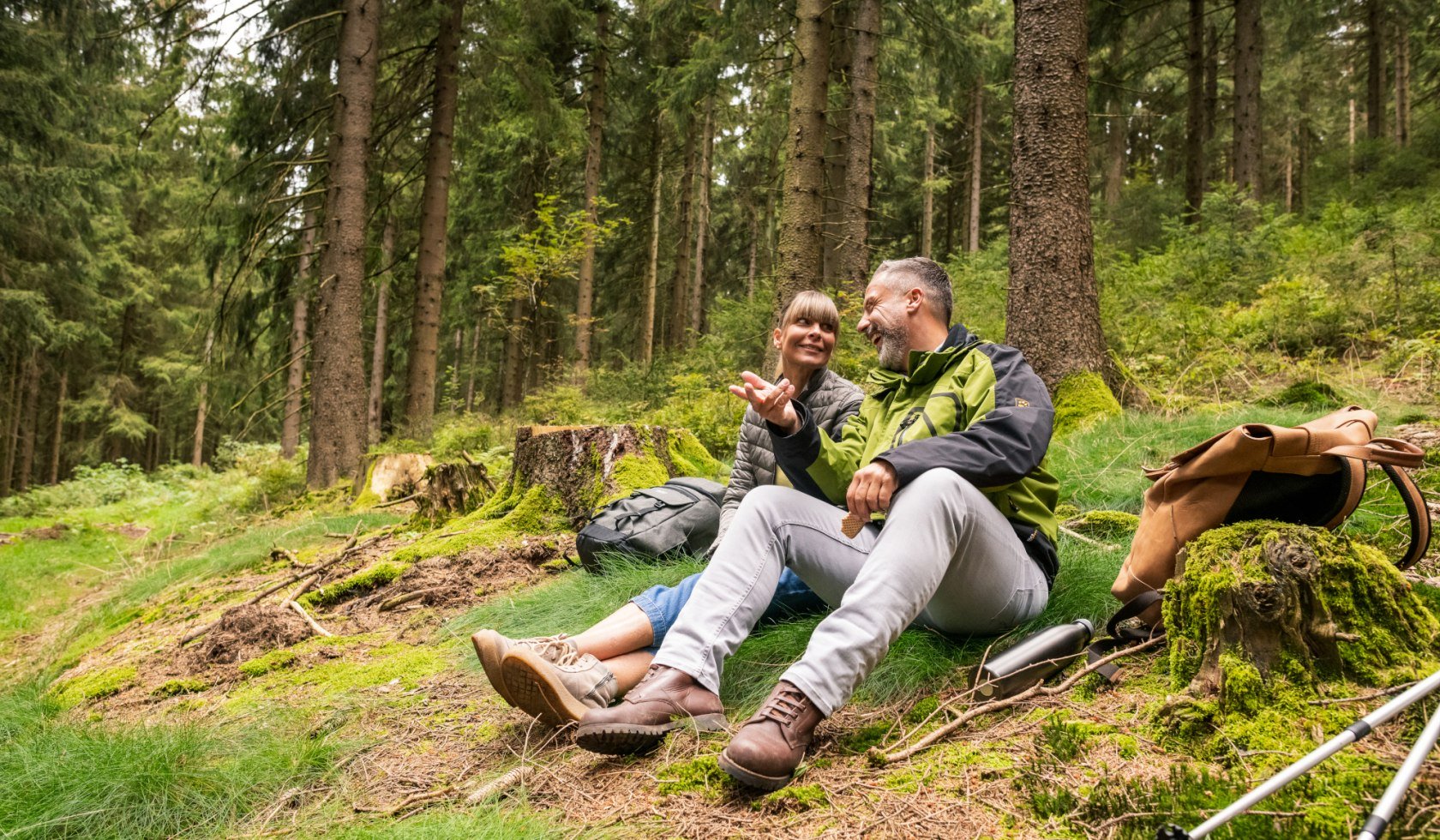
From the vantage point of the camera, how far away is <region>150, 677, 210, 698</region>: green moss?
3.65 metres

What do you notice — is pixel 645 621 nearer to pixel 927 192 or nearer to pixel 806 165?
pixel 806 165

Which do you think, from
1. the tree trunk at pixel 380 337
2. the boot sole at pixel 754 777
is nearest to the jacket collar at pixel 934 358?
the boot sole at pixel 754 777

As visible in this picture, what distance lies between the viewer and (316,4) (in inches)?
409

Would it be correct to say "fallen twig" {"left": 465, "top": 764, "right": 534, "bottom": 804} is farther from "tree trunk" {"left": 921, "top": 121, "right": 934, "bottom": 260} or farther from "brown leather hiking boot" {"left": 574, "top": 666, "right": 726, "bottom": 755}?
"tree trunk" {"left": 921, "top": 121, "right": 934, "bottom": 260}

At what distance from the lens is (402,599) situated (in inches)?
177

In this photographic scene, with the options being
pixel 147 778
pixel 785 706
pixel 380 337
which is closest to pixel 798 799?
pixel 785 706

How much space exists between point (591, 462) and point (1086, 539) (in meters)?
3.26

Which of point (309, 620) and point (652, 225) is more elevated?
point (652, 225)

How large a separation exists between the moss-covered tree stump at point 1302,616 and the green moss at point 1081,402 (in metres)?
3.14

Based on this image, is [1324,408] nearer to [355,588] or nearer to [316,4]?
[355,588]

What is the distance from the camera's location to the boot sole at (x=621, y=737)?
224 cm

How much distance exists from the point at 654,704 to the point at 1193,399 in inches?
202

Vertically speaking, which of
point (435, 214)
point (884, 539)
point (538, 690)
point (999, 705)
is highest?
point (435, 214)

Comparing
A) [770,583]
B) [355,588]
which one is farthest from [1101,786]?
[355,588]
